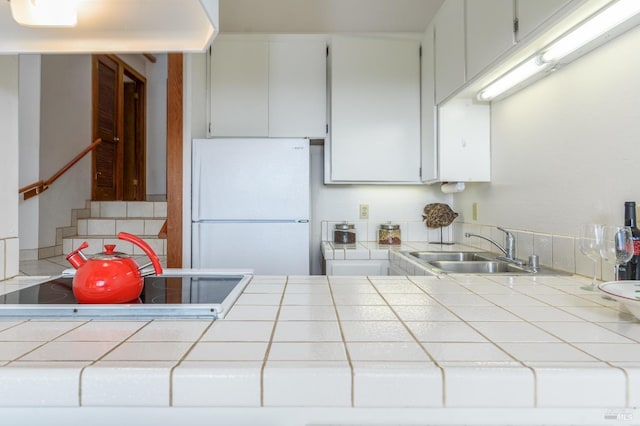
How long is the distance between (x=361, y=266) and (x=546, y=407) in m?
1.72

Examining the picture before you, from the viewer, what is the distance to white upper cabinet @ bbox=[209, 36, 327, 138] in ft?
8.45

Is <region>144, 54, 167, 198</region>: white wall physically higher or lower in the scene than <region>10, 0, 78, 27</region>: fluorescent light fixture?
higher

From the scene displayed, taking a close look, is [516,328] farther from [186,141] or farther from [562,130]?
[186,141]

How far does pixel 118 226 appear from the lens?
3416 mm

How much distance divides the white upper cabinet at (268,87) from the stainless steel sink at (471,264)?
1107mm

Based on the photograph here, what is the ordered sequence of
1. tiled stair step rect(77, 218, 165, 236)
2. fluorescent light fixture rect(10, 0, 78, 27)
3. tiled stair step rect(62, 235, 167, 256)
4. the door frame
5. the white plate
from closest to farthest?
the white plate
fluorescent light fixture rect(10, 0, 78, 27)
tiled stair step rect(62, 235, 167, 256)
tiled stair step rect(77, 218, 165, 236)
the door frame

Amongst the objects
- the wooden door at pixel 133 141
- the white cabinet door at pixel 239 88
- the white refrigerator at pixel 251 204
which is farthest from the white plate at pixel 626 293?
the wooden door at pixel 133 141

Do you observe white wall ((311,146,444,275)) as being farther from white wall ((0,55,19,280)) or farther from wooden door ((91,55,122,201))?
wooden door ((91,55,122,201))

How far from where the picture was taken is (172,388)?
0.57 metres

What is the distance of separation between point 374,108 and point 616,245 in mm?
1718

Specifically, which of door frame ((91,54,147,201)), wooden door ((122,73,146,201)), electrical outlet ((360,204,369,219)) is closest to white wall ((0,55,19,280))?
electrical outlet ((360,204,369,219))

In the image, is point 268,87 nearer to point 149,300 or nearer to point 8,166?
point 8,166

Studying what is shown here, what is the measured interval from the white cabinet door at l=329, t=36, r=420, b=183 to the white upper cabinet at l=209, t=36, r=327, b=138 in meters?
0.14

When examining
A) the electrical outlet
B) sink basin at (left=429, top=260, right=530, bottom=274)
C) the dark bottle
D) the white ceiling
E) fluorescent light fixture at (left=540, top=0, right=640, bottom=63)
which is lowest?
sink basin at (left=429, top=260, right=530, bottom=274)
